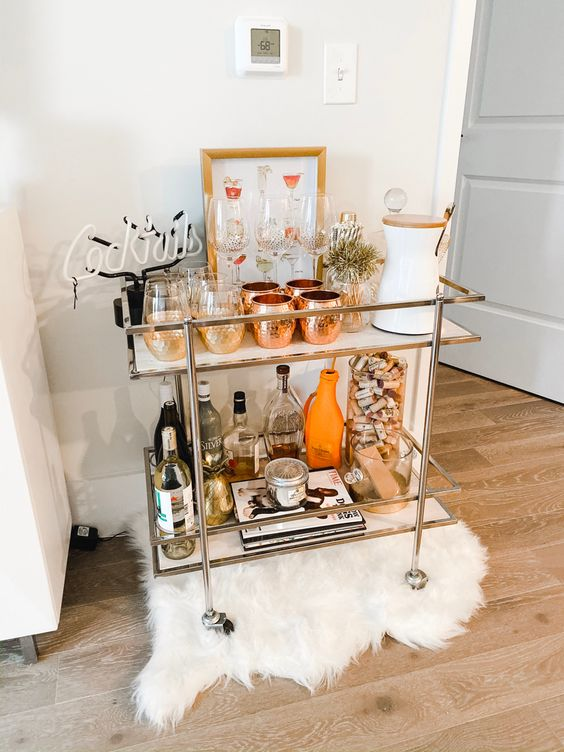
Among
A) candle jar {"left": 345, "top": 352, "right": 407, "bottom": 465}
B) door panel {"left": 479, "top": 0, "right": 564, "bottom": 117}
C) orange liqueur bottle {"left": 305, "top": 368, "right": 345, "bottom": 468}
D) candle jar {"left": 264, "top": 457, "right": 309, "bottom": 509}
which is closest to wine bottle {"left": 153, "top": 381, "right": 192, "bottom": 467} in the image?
candle jar {"left": 264, "top": 457, "right": 309, "bottom": 509}

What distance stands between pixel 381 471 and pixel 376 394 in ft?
0.63

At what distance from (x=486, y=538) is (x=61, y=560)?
44.1 inches

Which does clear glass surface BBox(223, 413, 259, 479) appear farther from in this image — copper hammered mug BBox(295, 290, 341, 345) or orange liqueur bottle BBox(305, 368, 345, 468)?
copper hammered mug BBox(295, 290, 341, 345)

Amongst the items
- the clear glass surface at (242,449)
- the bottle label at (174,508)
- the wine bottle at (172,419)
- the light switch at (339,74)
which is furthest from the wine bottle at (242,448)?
the light switch at (339,74)

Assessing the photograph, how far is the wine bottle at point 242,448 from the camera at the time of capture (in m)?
1.54

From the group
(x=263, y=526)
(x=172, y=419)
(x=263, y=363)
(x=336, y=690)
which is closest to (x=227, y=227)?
(x=263, y=363)

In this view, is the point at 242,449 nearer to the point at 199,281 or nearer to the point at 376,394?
the point at 376,394

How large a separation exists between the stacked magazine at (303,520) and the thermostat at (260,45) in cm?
97

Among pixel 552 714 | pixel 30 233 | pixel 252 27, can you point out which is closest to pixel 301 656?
pixel 552 714

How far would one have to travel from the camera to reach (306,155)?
141 centimetres

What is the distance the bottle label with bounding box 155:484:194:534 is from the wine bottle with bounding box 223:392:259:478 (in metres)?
0.23

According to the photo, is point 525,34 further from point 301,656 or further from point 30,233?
point 301,656

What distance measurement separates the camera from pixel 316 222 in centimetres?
138

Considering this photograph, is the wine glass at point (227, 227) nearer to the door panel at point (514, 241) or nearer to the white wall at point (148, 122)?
the white wall at point (148, 122)
